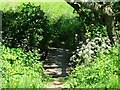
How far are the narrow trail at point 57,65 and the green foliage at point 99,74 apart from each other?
554 mm

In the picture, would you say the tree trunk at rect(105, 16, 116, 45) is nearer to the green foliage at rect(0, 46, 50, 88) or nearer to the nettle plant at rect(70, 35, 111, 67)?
the nettle plant at rect(70, 35, 111, 67)

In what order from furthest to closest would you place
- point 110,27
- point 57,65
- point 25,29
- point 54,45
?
point 54,45, point 57,65, point 25,29, point 110,27


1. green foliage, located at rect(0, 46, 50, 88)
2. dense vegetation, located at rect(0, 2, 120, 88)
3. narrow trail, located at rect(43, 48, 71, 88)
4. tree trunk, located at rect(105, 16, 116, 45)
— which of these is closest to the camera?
green foliage, located at rect(0, 46, 50, 88)

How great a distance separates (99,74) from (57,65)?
2888 mm

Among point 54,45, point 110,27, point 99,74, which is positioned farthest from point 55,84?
point 54,45

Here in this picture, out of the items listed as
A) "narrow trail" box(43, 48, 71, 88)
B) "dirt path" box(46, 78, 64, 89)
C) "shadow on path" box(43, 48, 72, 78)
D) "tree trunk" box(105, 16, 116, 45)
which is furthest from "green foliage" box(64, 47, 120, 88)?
"shadow on path" box(43, 48, 72, 78)

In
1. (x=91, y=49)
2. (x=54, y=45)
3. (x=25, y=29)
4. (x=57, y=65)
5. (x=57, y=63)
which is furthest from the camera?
(x=54, y=45)

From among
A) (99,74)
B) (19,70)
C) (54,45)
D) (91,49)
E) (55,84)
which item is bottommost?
(55,84)

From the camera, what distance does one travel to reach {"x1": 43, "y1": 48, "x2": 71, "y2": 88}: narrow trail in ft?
22.8

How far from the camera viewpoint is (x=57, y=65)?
8.48m

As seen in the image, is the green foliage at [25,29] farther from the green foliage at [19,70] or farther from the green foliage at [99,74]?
the green foliage at [99,74]

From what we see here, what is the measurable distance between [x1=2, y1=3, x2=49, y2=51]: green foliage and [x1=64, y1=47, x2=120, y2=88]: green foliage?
2022 mm

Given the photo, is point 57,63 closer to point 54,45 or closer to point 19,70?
point 54,45

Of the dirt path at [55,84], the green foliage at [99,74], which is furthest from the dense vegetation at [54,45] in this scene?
the dirt path at [55,84]
